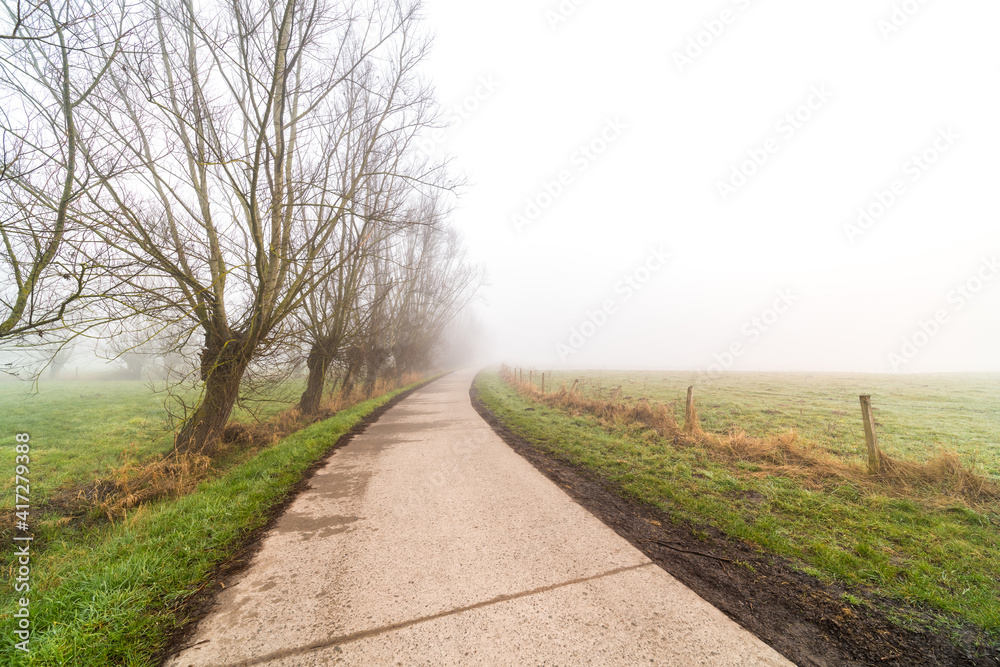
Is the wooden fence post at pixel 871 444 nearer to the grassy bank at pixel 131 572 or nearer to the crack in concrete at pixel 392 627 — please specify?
the crack in concrete at pixel 392 627

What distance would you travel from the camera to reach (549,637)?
215 centimetres

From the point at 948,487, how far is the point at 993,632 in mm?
3317

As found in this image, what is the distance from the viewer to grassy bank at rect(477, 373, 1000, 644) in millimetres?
2729

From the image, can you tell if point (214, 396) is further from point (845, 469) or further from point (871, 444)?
point (871, 444)

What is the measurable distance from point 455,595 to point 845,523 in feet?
14.3

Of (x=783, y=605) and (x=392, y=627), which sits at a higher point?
(x=392, y=627)

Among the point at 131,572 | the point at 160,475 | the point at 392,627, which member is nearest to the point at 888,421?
the point at 392,627

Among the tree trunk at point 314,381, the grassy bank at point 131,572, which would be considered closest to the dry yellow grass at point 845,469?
the grassy bank at point 131,572

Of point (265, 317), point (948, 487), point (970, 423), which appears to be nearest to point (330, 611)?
point (265, 317)

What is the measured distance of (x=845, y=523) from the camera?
3.91 m

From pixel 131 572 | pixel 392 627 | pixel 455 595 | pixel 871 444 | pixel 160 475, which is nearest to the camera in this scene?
pixel 392 627

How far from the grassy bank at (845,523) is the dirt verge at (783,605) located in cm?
16

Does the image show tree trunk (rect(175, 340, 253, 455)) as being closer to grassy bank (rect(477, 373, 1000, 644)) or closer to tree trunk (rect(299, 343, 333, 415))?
tree trunk (rect(299, 343, 333, 415))

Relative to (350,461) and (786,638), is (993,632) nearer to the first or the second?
(786,638)
